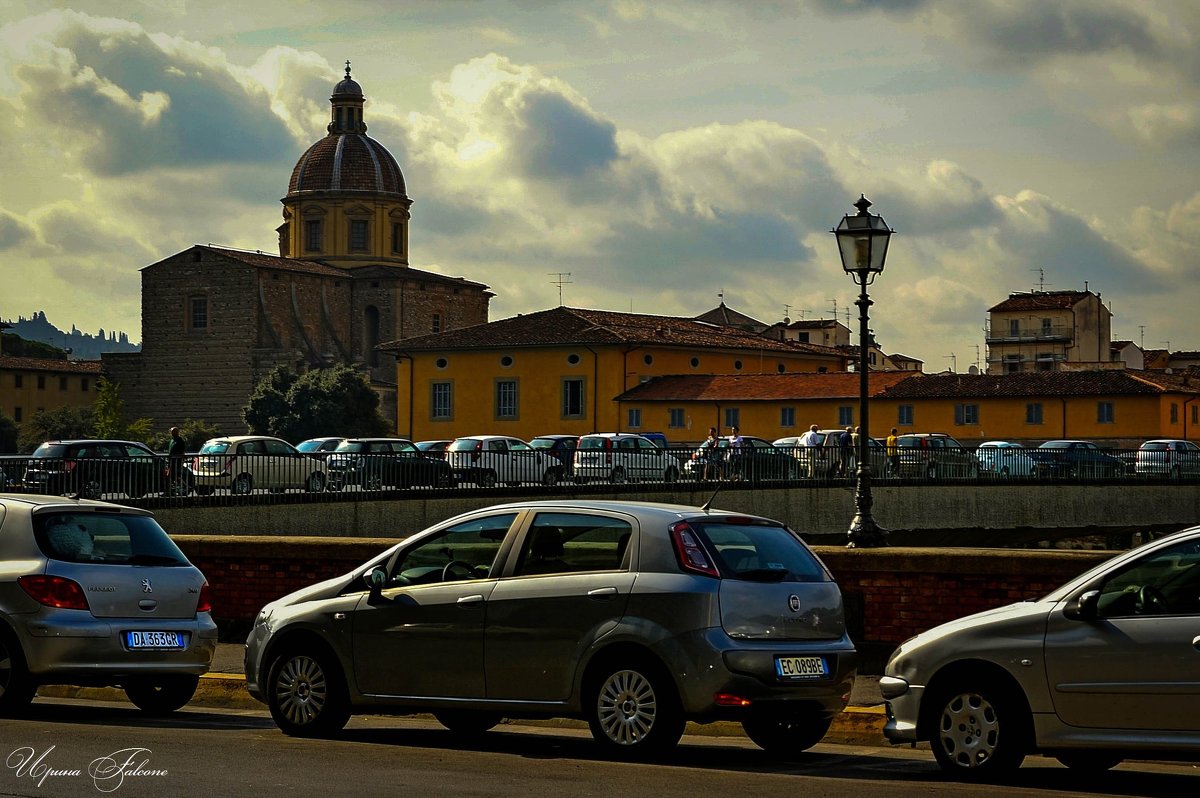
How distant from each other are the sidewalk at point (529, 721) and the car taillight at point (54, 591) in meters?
2.04

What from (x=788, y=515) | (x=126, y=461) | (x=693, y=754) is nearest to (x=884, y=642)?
(x=693, y=754)

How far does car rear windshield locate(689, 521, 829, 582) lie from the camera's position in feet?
34.8

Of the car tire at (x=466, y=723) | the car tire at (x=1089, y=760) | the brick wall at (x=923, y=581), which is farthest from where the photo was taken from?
the brick wall at (x=923, y=581)

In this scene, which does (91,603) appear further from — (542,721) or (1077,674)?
(1077,674)

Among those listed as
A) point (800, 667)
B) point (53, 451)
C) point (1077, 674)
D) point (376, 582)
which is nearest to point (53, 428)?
point (53, 451)

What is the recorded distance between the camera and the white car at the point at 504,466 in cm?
4186

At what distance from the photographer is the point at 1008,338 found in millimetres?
142125

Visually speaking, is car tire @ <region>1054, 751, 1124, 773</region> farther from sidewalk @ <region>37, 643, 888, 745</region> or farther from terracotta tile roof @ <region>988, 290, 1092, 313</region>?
terracotta tile roof @ <region>988, 290, 1092, 313</region>

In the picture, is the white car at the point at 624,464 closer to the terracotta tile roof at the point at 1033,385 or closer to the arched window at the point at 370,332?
the terracotta tile roof at the point at 1033,385

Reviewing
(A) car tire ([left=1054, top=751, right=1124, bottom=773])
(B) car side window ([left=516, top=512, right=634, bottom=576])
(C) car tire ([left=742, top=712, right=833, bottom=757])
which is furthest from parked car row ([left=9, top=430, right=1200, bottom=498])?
(A) car tire ([left=1054, top=751, right=1124, bottom=773])

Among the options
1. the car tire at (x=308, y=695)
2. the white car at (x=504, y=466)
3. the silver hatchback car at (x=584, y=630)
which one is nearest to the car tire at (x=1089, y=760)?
the silver hatchback car at (x=584, y=630)

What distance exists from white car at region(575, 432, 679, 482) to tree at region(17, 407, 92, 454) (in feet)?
277

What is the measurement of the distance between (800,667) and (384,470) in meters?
28.7

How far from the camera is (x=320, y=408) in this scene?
115m
